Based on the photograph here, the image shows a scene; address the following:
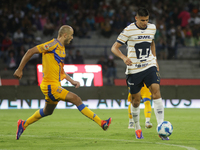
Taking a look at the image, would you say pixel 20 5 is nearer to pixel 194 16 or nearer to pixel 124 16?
pixel 124 16

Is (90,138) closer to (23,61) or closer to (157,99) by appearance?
(157,99)

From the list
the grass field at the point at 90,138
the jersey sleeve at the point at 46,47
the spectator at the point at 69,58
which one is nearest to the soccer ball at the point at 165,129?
the grass field at the point at 90,138

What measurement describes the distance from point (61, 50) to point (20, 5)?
14779mm

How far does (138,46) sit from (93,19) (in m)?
13.9

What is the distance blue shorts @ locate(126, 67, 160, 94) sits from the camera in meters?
6.56

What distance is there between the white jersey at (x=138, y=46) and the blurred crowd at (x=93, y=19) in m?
11.2

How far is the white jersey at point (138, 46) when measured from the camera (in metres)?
6.58

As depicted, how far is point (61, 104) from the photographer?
15336 millimetres

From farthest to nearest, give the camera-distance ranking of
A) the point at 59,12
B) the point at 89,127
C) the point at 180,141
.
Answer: the point at 59,12, the point at 89,127, the point at 180,141

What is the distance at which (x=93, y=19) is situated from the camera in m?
20.2

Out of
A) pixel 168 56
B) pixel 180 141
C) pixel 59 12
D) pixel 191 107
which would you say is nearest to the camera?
pixel 180 141

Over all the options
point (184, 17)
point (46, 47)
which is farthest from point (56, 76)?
point (184, 17)

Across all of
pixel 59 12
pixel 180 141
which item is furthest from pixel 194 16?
pixel 180 141

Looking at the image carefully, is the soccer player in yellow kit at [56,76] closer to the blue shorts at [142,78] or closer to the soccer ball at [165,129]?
the blue shorts at [142,78]
